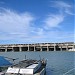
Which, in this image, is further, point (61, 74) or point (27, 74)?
point (61, 74)

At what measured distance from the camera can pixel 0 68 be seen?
56531 mm

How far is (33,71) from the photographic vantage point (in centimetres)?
4997

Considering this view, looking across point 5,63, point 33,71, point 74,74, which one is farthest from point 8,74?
point 74,74

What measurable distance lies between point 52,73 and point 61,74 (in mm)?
3436

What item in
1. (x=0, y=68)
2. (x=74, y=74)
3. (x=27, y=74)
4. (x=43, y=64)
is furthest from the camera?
(x=43, y=64)

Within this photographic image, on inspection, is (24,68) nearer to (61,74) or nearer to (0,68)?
(0,68)

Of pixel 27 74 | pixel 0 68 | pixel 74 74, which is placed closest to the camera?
pixel 27 74

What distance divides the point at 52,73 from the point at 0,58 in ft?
46.4

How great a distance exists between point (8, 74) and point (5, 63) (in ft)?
53.4

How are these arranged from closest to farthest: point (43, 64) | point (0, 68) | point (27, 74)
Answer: point (27, 74), point (0, 68), point (43, 64)

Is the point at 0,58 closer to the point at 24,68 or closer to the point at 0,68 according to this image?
the point at 0,68

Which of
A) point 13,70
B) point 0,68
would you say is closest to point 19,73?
point 13,70

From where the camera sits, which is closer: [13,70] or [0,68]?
[13,70]

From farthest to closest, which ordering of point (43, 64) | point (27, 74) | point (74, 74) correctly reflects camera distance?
point (43, 64), point (74, 74), point (27, 74)
